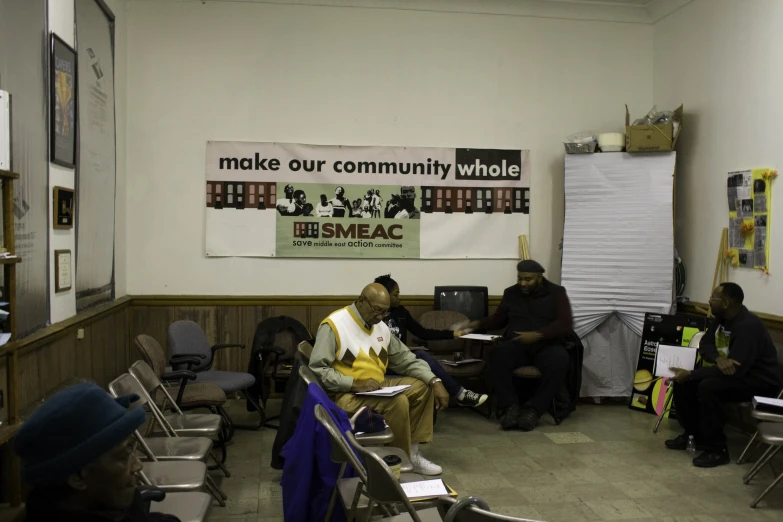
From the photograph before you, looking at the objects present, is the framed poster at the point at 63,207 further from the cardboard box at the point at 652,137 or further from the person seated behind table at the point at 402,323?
the cardboard box at the point at 652,137

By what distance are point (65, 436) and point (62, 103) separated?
3302 millimetres

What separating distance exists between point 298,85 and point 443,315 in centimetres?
261

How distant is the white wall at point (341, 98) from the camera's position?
21.4 feet

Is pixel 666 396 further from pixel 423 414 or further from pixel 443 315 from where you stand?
pixel 423 414

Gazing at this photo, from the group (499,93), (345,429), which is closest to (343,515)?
(345,429)

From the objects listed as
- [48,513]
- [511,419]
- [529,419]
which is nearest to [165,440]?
[48,513]

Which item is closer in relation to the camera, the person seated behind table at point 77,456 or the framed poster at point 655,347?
the person seated behind table at point 77,456

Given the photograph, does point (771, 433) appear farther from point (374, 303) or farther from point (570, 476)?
point (374, 303)

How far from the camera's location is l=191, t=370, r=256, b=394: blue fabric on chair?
5080 mm

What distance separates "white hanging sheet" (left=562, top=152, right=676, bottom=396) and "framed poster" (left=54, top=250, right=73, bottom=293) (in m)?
4.33

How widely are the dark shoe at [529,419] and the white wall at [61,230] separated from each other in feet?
11.7

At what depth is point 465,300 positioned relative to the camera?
668 cm

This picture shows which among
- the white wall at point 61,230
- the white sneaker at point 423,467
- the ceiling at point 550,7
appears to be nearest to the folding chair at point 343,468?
the white sneaker at point 423,467

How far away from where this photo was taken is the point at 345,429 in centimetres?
332
